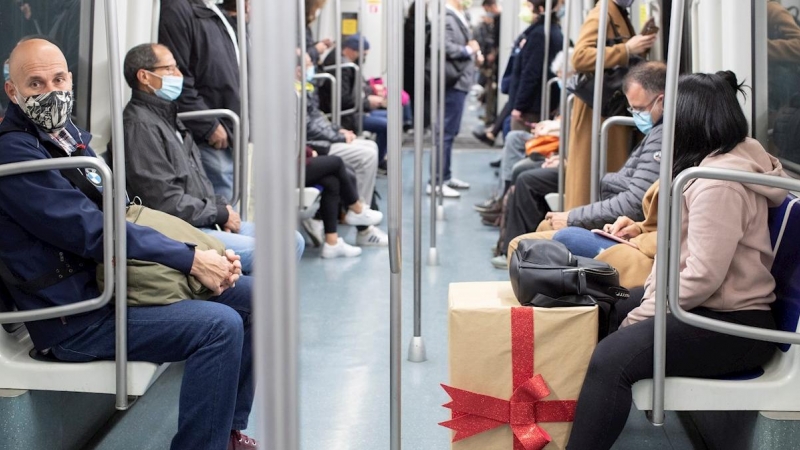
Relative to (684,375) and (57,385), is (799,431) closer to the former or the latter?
(684,375)

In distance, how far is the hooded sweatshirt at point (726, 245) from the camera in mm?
2617

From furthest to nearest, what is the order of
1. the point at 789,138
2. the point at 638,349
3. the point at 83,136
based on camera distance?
the point at 789,138
the point at 83,136
the point at 638,349

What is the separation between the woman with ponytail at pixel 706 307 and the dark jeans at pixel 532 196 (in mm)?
2728

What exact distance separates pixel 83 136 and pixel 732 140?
2.04 m

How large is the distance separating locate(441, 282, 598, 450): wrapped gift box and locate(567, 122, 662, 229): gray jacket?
1.43 meters

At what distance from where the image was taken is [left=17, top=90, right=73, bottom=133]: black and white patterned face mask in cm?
272

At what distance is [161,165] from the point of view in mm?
3793

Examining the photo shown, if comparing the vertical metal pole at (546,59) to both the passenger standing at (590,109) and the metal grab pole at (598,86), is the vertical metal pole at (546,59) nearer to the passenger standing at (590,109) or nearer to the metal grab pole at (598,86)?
the passenger standing at (590,109)

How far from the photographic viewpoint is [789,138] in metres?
3.38

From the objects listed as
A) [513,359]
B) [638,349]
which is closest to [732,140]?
[638,349]

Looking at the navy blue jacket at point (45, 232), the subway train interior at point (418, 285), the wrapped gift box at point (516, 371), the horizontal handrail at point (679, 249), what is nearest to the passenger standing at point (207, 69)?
the subway train interior at point (418, 285)

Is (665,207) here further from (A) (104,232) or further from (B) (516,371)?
(A) (104,232)

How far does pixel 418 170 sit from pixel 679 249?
1.62 metres

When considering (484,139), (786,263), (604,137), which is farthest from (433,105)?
(484,139)
